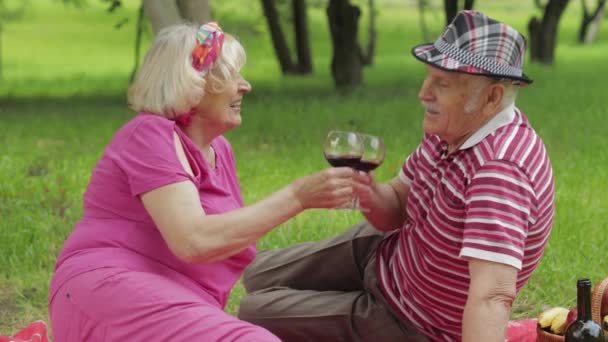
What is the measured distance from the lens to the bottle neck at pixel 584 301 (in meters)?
3.61

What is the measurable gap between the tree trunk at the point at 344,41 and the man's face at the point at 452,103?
41.5 feet

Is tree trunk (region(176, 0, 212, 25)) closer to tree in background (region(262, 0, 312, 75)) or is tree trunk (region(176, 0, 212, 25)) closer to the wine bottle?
the wine bottle

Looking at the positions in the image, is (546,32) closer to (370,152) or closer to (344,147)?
(370,152)

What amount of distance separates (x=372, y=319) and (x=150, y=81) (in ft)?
4.40

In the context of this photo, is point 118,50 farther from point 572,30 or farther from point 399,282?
point 399,282

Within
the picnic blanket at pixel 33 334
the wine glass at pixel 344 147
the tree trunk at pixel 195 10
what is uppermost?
the wine glass at pixel 344 147

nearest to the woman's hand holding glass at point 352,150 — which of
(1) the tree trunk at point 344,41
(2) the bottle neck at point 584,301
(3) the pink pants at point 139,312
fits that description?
(3) the pink pants at point 139,312

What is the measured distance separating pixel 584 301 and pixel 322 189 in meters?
0.99

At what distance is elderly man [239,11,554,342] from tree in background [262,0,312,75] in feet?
55.1

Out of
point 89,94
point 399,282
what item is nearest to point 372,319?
point 399,282

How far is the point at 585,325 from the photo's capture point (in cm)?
366

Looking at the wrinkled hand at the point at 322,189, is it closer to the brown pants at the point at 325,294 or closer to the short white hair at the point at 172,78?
the short white hair at the point at 172,78

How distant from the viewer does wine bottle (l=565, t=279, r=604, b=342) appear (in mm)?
3639

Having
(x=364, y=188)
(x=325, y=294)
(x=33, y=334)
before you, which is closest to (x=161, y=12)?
(x=33, y=334)
